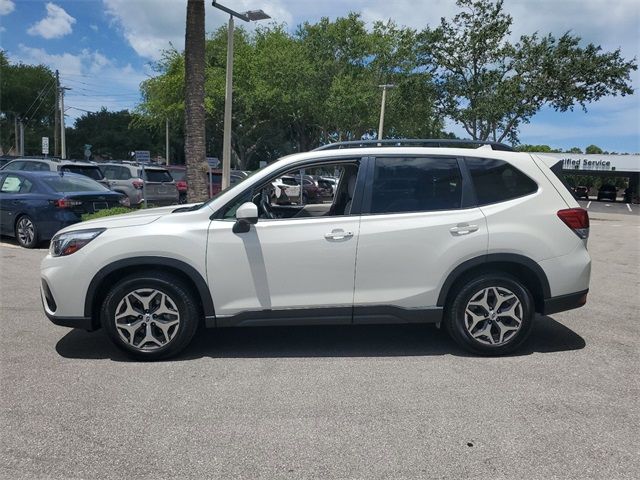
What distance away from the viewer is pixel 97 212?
33.8 ft

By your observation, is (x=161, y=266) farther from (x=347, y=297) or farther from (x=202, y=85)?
(x=202, y=85)

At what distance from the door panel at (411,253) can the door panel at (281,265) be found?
0.13 meters

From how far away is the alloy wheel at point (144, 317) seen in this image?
430 centimetres

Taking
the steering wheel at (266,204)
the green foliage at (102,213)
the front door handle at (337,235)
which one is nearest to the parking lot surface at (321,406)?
the front door handle at (337,235)

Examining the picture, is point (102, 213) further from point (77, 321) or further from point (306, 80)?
point (306, 80)

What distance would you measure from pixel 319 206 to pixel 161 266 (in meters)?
1.84

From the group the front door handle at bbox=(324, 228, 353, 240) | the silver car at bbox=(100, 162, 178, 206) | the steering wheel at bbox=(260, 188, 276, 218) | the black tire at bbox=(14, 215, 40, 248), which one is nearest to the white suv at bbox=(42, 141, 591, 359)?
the front door handle at bbox=(324, 228, 353, 240)

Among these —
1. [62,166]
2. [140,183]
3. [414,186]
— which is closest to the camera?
[414,186]

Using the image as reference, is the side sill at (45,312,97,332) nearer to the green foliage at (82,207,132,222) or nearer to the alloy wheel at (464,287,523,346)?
the alloy wheel at (464,287,523,346)

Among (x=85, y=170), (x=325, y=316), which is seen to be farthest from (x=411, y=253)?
(x=85, y=170)

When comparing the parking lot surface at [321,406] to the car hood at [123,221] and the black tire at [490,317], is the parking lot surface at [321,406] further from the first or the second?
the car hood at [123,221]

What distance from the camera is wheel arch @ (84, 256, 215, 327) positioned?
14.0ft

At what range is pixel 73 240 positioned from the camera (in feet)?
14.3

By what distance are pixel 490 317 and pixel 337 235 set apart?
4.89ft
